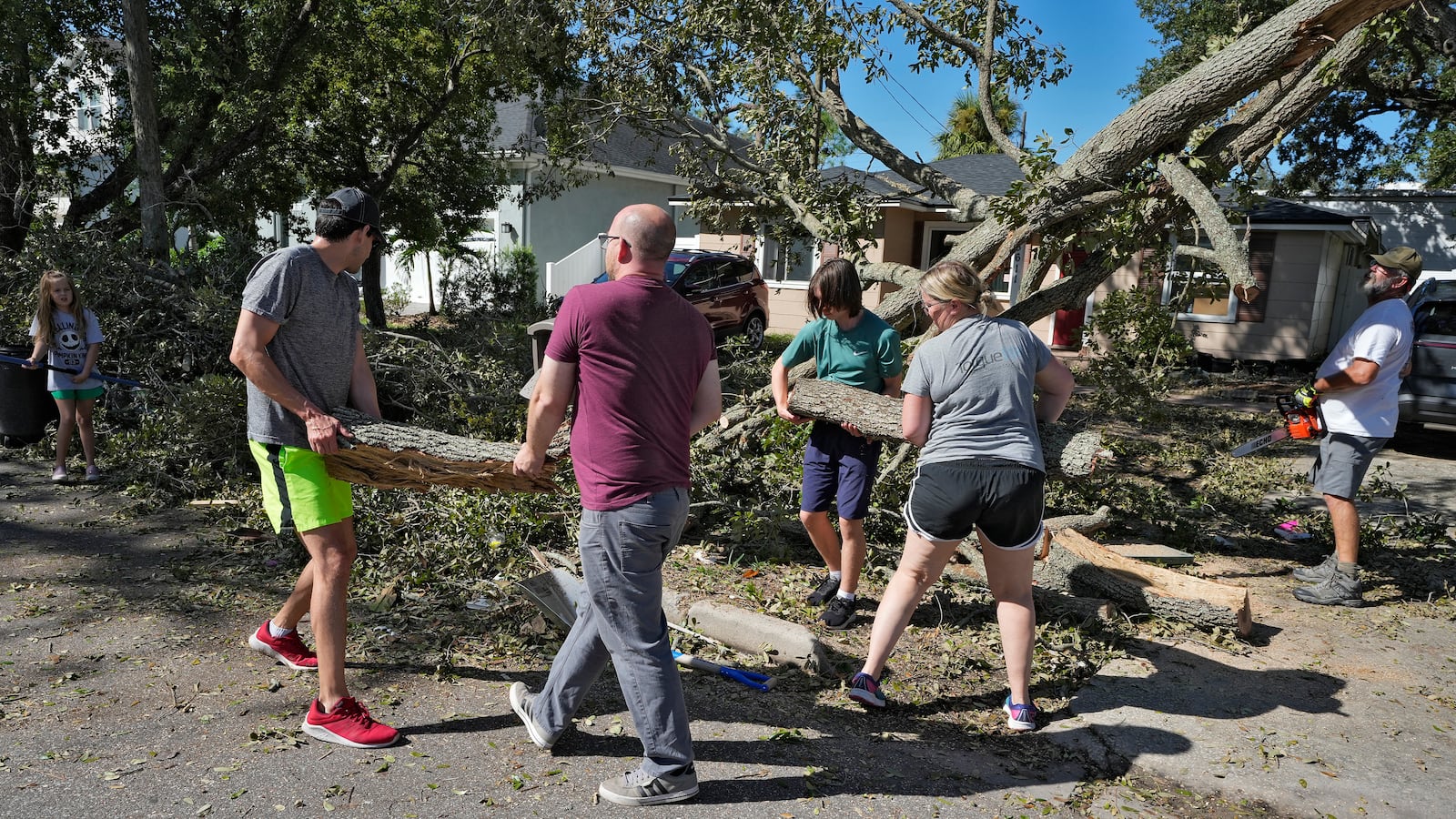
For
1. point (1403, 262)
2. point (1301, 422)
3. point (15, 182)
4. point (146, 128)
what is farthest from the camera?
point (15, 182)

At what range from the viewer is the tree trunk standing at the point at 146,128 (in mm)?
8094

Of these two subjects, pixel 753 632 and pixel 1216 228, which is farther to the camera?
pixel 1216 228

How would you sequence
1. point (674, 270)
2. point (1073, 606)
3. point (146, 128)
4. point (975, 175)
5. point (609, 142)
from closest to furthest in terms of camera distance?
point (1073, 606) → point (146, 128) → point (674, 270) → point (975, 175) → point (609, 142)

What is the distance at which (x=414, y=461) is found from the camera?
123 inches

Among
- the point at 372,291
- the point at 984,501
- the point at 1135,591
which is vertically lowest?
the point at 1135,591

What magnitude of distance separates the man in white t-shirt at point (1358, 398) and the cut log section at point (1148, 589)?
2.58ft

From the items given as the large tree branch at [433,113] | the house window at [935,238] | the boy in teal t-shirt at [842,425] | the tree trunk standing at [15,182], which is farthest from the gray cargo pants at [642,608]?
the house window at [935,238]

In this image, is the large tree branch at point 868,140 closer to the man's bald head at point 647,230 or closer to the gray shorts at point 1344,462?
the gray shorts at point 1344,462

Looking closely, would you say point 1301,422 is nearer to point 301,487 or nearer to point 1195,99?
point 1195,99

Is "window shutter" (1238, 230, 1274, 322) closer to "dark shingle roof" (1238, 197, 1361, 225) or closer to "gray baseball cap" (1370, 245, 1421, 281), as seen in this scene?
"dark shingle roof" (1238, 197, 1361, 225)

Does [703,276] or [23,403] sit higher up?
[703,276]

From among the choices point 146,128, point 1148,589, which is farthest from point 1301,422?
point 146,128

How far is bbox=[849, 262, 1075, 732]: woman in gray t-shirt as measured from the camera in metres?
3.15

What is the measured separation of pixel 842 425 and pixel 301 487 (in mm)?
2257
